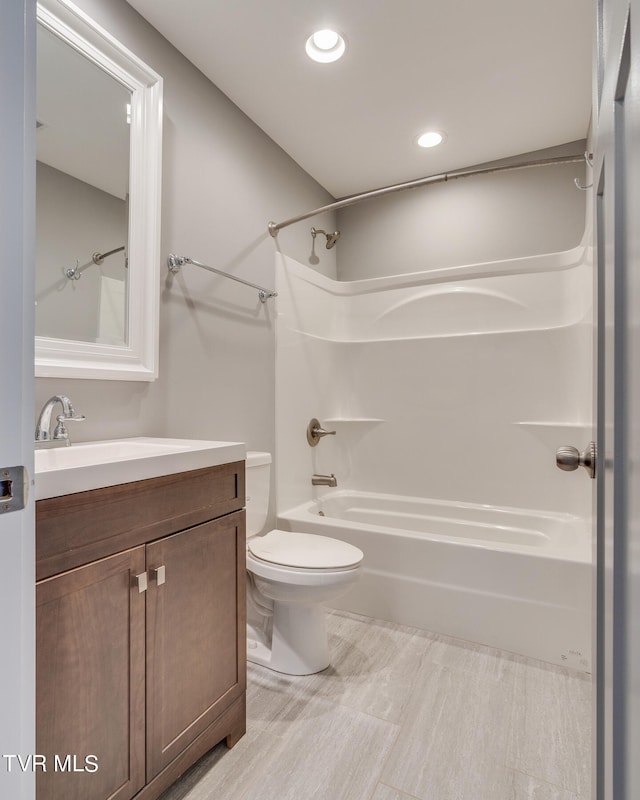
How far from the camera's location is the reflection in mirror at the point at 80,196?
135 centimetres

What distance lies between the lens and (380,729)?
56.1 inches

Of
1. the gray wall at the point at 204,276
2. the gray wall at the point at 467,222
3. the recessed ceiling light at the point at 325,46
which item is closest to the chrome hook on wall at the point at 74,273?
the gray wall at the point at 204,276

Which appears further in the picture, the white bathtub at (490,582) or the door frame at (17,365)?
the white bathtub at (490,582)

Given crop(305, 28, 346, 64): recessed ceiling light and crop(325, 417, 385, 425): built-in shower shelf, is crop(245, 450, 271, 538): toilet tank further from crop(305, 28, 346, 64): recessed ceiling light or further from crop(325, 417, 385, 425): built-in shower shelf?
crop(305, 28, 346, 64): recessed ceiling light

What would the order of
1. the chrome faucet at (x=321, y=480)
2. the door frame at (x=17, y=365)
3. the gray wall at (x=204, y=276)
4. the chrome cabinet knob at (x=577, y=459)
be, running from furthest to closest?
the chrome faucet at (x=321, y=480)
the gray wall at (x=204, y=276)
the chrome cabinet knob at (x=577, y=459)
the door frame at (x=17, y=365)

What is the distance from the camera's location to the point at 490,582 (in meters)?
1.93

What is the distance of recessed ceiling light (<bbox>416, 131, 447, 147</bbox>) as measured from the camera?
2412 mm

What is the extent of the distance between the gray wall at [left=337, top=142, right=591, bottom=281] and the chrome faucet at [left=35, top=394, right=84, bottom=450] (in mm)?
2401

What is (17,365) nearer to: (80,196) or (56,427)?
(56,427)

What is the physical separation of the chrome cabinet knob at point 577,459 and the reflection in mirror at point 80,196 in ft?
4.66

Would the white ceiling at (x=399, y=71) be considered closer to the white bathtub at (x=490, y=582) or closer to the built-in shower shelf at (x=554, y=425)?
the built-in shower shelf at (x=554, y=425)

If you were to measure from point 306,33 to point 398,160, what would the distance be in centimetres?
108

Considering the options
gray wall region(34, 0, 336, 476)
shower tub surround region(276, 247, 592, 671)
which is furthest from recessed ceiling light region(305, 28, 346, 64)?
shower tub surround region(276, 247, 592, 671)

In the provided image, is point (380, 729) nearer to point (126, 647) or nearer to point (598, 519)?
point (126, 647)
